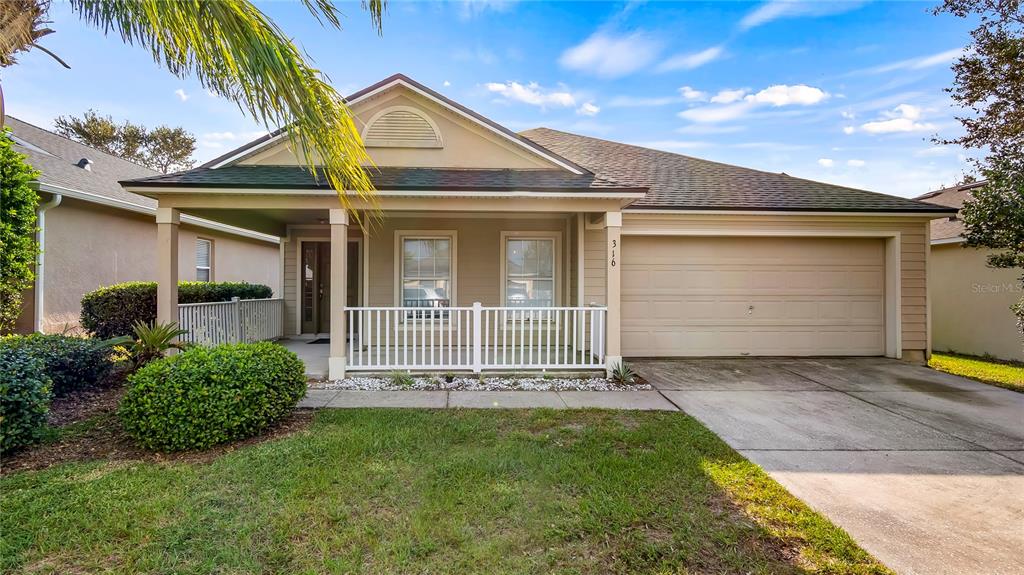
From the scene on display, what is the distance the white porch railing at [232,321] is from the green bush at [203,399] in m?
2.46

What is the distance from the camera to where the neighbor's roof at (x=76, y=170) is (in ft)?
27.2

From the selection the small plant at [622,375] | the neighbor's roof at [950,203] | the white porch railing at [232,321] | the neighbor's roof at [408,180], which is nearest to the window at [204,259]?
the white porch railing at [232,321]

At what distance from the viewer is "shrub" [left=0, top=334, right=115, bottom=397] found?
4660 mm

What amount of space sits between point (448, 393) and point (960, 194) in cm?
1445

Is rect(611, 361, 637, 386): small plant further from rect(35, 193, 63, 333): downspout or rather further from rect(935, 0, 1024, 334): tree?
rect(35, 193, 63, 333): downspout

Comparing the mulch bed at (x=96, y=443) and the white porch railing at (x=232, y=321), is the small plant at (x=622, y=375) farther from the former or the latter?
the white porch railing at (x=232, y=321)

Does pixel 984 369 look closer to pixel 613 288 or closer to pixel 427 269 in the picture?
pixel 613 288

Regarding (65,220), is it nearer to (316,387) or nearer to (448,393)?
(316,387)

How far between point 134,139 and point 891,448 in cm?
3641

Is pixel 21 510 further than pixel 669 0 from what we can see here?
No

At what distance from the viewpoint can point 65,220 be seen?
8273 millimetres

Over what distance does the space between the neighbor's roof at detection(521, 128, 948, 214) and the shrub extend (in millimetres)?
8097

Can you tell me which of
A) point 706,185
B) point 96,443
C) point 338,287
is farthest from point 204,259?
point 706,185

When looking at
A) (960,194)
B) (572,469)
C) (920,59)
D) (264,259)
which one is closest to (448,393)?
(572,469)
